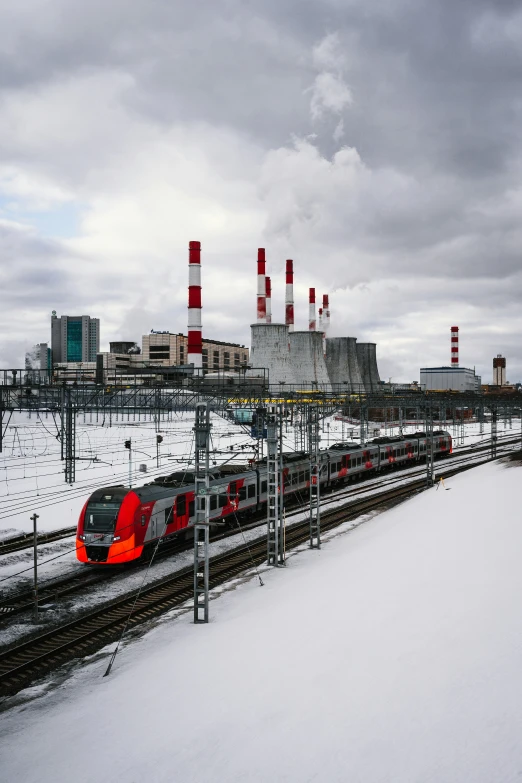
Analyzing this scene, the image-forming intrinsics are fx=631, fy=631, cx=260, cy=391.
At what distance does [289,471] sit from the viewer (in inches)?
1292

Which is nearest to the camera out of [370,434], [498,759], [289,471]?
[498,759]

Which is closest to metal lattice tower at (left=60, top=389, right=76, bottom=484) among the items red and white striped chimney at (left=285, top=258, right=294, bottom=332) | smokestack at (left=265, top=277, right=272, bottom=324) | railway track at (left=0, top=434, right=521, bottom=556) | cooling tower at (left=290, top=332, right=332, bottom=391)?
railway track at (left=0, top=434, right=521, bottom=556)

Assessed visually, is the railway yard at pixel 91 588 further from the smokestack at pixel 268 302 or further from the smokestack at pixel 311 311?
the smokestack at pixel 311 311

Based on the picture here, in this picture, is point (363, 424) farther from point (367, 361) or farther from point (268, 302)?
point (367, 361)

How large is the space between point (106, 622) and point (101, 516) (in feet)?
15.2

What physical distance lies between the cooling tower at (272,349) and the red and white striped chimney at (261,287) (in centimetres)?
209

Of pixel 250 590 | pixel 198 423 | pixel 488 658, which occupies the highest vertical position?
pixel 198 423

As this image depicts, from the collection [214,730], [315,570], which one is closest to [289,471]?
[315,570]

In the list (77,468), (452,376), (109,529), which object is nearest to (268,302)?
(77,468)

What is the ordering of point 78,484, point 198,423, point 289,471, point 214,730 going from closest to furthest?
point 214,730 < point 198,423 < point 289,471 < point 78,484

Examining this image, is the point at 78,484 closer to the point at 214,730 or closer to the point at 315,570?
the point at 315,570

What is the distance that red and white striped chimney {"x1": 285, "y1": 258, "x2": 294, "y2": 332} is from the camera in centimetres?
7450

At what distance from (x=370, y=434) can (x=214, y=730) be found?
70958 millimetres

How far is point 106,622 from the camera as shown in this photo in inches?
664
